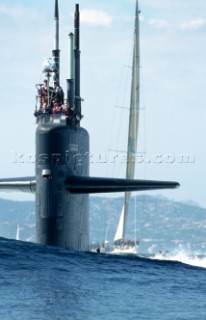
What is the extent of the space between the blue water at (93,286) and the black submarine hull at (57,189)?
62 cm

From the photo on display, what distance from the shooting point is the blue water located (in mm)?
16281

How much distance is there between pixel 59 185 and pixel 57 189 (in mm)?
136

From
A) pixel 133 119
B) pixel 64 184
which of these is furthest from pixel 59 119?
pixel 133 119

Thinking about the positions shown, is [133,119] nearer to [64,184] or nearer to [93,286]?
[64,184]

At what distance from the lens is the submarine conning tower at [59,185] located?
2438cm

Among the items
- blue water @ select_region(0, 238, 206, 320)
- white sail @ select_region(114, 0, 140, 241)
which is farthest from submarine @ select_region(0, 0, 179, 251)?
white sail @ select_region(114, 0, 140, 241)

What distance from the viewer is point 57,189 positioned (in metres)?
24.5

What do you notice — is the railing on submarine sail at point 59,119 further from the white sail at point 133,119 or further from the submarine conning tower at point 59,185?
the white sail at point 133,119

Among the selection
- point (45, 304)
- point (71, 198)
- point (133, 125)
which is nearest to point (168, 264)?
point (71, 198)

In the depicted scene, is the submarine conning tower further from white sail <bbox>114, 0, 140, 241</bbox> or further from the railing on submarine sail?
white sail <bbox>114, 0, 140, 241</bbox>

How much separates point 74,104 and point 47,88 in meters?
1.09

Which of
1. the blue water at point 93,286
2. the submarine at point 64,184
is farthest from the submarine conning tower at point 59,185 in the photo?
the blue water at point 93,286

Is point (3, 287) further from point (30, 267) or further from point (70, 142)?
point (70, 142)

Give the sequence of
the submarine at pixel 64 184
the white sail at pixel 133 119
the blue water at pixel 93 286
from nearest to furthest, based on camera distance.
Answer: the blue water at pixel 93 286, the submarine at pixel 64 184, the white sail at pixel 133 119
